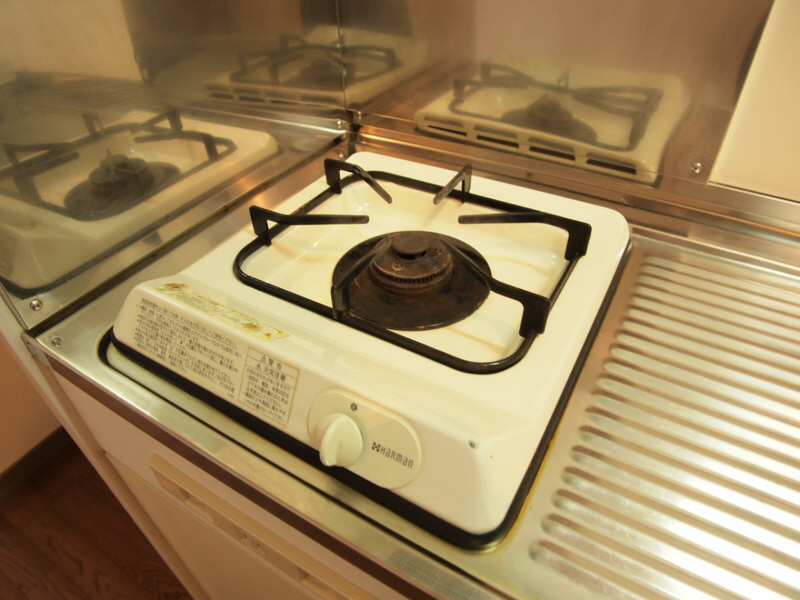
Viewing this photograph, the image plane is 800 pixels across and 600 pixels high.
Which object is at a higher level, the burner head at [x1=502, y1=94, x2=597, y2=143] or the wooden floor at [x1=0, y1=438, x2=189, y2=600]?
the burner head at [x1=502, y1=94, x2=597, y2=143]

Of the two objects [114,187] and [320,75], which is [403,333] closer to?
[114,187]

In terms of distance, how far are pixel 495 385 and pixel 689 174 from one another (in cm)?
47

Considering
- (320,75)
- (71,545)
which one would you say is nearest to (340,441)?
(320,75)

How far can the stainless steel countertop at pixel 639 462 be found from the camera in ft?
1.32

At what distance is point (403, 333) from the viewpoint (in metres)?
0.53

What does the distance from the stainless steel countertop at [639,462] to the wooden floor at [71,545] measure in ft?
3.27

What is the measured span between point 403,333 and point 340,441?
0.14 metres

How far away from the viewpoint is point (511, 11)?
73 centimetres

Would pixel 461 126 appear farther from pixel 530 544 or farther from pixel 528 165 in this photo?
pixel 530 544

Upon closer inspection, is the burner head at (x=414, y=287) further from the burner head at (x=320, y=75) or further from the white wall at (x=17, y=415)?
the white wall at (x=17, y=415)

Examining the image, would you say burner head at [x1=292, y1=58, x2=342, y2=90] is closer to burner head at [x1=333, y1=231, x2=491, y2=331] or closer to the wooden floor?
burner head at [x1=333, y1=231, x2=491, y2=331]

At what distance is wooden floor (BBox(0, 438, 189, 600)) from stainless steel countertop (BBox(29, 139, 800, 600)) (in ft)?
3.27

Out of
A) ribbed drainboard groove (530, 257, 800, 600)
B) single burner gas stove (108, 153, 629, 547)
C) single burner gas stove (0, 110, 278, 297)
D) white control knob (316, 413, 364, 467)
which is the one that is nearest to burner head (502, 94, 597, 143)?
single burner gas stove (108, 153, 629, 547)

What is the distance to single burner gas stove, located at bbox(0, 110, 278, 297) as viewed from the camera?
577 millimetres
